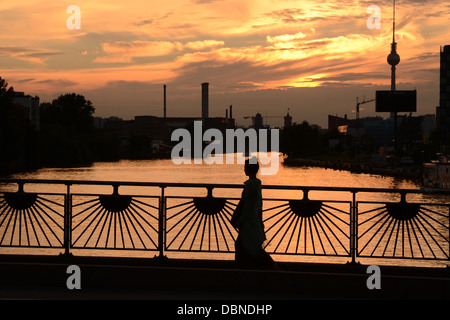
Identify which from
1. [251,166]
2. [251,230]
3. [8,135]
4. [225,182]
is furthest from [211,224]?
[8,135]

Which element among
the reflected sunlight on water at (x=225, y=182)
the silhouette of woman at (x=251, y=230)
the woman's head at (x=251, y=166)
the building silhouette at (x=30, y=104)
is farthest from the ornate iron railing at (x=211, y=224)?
the building silhouette at (x=30, y=104)

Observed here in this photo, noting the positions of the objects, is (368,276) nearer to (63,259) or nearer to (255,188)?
(255,188)

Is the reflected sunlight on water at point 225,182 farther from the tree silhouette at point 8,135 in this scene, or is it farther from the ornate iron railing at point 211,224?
the ornate iron railing at point 211,224

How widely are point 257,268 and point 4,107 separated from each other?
345ft

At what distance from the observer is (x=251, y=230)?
10.3 m

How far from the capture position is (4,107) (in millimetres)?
109000

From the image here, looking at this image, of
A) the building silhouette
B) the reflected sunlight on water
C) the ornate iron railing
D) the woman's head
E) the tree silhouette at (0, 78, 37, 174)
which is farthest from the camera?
the building silhouette

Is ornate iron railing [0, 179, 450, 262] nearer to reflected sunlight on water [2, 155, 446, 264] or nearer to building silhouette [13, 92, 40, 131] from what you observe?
reflected sunlight on water [2, 155, 446, 264]

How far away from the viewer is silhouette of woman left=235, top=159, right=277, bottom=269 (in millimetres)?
10258

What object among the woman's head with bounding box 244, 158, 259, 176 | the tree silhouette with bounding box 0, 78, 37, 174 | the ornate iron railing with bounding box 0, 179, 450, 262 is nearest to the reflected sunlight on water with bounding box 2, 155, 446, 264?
the tree silhouette with bounding box 0, 78, 37, 174

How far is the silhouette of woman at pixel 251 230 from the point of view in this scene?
1026cm

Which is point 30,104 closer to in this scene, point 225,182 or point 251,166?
point 225,182

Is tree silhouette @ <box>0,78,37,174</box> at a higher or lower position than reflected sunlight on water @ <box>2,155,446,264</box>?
higher

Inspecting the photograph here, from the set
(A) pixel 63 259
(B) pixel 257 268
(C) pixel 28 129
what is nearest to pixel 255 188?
(B) pixel 257 268
